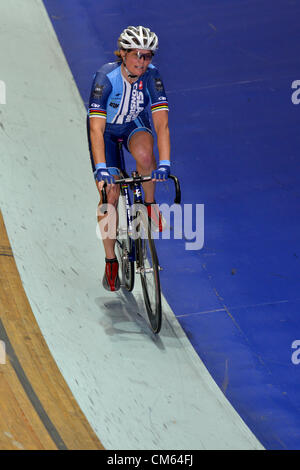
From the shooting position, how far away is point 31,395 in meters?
3.59

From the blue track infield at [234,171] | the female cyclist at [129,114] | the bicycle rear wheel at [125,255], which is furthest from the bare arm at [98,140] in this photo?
the blue track infield at [234,171]

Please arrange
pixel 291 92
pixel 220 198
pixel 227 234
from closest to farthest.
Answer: pixel 227 234 → pixel 220 198 → pixel 291 92

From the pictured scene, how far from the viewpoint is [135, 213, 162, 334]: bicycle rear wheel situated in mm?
4031

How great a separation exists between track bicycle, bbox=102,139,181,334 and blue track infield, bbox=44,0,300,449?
318mm

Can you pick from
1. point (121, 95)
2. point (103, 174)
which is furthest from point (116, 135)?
point (103, 174)

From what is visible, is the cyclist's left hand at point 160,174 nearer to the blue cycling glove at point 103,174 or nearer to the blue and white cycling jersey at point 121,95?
the blue cycling glove at point 103,174

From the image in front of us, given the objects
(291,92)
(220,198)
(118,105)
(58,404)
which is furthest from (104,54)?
(58,404)

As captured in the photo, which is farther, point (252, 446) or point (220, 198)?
point (220, 198)

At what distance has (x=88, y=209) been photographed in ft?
17.8

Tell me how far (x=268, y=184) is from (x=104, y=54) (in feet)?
8.63

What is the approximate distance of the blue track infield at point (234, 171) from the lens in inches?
162

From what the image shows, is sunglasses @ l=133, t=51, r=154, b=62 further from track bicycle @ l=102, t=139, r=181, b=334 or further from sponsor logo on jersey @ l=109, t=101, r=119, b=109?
track bicycle @ l=102, t=139, r=181, b=334

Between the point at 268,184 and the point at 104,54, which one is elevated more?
the point at 104,54

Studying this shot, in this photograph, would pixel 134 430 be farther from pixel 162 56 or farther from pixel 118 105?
pixel 162 56
